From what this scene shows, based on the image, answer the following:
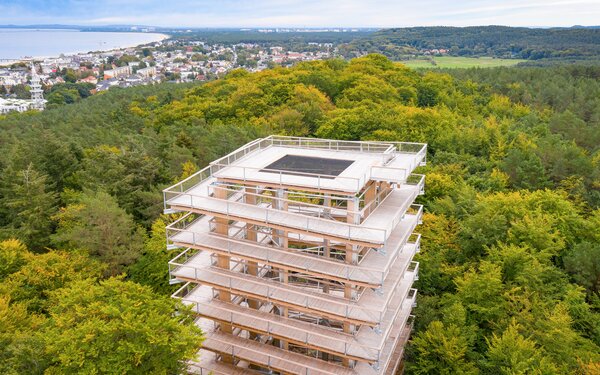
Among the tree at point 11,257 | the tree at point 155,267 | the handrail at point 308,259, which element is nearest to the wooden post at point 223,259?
the handrail at point 308,259

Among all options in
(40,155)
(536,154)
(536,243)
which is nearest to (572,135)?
(536,154)

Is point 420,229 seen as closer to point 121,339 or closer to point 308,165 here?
point 308,165

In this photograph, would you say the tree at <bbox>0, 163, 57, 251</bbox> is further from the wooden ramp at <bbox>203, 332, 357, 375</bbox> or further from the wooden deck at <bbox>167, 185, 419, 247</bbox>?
the wooden deck at <bbox>167, 185, 419, 247</bbox>

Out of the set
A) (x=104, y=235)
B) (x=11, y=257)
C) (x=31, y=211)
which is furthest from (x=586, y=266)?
(x=31, y=211)

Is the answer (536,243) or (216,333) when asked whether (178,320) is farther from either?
(536,243)

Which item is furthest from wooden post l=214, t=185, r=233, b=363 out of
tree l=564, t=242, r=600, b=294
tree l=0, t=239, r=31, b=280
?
tree l=564, t=242, r=600, b=294

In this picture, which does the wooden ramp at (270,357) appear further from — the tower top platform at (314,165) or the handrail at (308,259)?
the tower top platform at (314,165)
